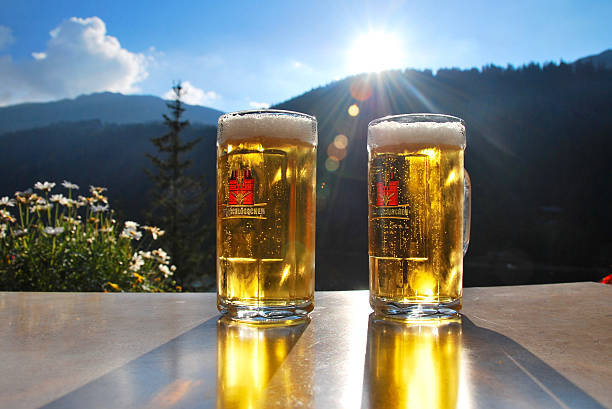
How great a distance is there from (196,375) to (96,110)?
99659 mm

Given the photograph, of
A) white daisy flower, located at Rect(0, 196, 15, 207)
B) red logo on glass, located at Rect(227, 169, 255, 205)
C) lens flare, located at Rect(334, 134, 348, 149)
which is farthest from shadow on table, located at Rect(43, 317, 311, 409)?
lens flare, located at Rect(334, 134, 348, 149)

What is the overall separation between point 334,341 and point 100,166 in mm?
56747

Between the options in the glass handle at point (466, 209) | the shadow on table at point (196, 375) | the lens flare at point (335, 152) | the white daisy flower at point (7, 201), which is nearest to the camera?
the shadow on table at point (196, 375)

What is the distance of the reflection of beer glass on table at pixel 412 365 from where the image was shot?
0.48 m

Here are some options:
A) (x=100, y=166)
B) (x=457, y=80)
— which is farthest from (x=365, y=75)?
(x=100, y=166)

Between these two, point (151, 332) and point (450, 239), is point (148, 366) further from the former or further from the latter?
point (450, 239)

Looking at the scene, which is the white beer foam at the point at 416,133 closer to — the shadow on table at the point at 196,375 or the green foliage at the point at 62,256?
the shadow on table at the point at 196,375

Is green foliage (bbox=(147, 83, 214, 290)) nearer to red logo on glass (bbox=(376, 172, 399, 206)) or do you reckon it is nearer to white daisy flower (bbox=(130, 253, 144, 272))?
white daisy flower (bbox=(130, 253, 144, 272))

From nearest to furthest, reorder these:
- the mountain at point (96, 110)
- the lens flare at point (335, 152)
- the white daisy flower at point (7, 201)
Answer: the white daisy flower at point (7, 201) → the lens flare at point (335, 152) → the mountain at point (96, 110)

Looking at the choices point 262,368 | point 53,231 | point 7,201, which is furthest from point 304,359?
point 7,201

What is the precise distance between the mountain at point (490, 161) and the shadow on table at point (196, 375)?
36201mm

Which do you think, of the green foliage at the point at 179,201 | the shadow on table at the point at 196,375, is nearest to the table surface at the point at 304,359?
the shadow on table at the point at 196,375

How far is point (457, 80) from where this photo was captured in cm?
5709

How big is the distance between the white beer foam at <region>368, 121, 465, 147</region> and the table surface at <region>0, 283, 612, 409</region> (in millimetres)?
359
